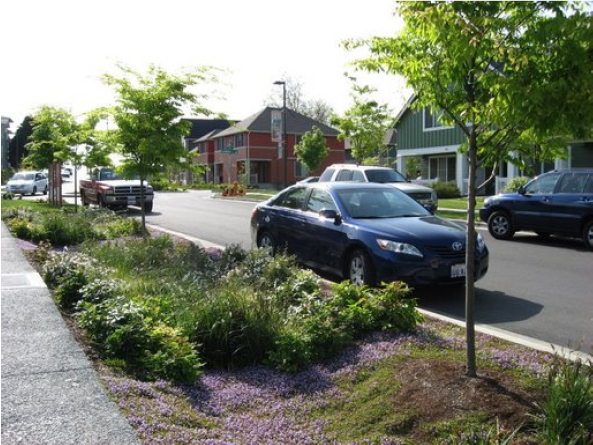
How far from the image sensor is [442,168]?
36.0m

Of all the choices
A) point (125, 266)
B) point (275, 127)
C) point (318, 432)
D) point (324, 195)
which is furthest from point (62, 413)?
point (275, 127)

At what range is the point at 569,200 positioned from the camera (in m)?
13.5

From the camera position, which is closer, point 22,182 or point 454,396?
point 454,396

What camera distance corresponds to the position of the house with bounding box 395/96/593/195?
31609mm

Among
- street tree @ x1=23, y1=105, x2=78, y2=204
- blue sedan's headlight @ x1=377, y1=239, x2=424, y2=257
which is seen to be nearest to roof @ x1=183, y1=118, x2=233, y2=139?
street tree @ x1=23, y1=105, x2=78, y2=204

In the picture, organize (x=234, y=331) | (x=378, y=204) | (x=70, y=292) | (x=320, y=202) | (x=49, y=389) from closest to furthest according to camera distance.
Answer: (x=49, y=389), (x=234, y=331), (x=70, y=292), (x=378, y=204), (x=320, y=202)

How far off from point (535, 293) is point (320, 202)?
3353 mm

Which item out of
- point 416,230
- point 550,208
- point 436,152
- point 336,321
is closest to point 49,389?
point 336,321

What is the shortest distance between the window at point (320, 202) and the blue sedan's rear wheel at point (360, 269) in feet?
3.33

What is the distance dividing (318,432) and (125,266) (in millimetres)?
4725

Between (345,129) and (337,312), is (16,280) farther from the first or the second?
(345,129)

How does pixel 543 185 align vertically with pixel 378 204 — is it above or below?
above

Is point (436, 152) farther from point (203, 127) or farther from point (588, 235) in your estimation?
point (203, 127)

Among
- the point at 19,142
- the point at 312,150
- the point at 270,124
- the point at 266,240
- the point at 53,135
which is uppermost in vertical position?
the point at 19,142
